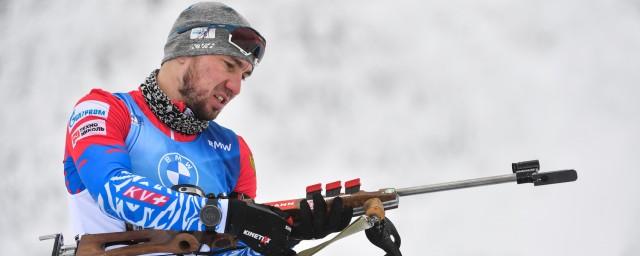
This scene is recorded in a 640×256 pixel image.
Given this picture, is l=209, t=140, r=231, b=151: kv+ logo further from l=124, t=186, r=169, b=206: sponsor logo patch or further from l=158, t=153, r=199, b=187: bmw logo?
l=124, t=186, r=169, b=206: sponsor logo patch

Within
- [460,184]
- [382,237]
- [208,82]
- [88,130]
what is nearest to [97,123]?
[88,130]

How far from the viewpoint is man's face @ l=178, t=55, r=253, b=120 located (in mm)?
2787

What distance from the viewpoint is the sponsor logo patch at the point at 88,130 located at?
2463 mm

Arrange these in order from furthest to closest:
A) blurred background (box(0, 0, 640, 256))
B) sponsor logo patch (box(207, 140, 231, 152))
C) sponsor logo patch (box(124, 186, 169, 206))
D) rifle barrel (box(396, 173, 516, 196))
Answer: blurred background (box(0, 0, 640, 256)) → sponsor logo patch (box(207, 140, 231, 152)) → rifle barrel (box(396, 173, 516, 196)) → sponsor logo patch (box(124, 186, 169, 206))

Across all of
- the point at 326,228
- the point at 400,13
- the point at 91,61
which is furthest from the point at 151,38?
the point at 326,228

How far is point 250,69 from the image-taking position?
9.58 feet

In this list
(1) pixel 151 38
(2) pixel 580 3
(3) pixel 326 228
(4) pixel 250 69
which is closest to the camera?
(3) pixel 326 228

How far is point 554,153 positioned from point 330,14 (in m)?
1.40

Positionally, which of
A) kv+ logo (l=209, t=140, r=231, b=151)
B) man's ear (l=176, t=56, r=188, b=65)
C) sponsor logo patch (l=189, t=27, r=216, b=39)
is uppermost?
sponsor logo patch (l=189, t=27, r=216, b=39)

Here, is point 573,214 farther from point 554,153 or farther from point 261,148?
point 261,148

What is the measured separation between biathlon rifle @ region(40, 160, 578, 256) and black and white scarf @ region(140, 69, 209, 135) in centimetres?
46

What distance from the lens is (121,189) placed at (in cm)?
232

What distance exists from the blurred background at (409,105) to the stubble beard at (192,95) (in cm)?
122

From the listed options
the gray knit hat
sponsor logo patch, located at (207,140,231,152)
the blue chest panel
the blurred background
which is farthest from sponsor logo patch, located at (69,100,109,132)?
the blurred background
